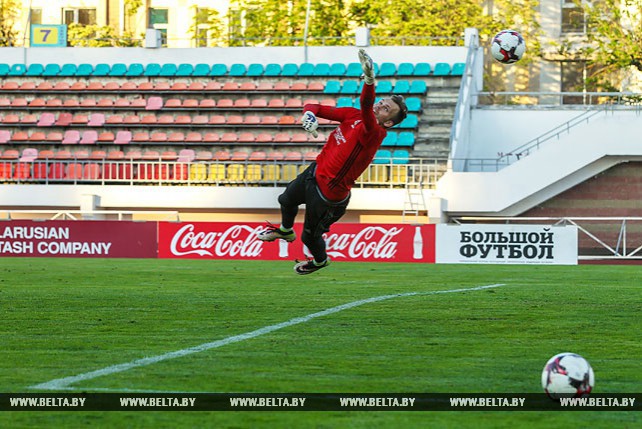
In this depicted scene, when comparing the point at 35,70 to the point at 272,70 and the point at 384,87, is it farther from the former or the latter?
the point at 384,87

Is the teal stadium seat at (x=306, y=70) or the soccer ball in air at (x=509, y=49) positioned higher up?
the teal stadium seat at (x=306, y=70)

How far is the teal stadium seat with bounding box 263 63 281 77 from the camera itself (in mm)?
39938

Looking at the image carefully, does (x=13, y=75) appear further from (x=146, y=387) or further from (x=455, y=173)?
(x=146, y=387)

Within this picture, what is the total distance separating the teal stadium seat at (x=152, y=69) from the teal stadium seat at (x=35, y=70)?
369 cm

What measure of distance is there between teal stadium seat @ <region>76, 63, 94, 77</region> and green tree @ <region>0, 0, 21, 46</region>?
1025 cm

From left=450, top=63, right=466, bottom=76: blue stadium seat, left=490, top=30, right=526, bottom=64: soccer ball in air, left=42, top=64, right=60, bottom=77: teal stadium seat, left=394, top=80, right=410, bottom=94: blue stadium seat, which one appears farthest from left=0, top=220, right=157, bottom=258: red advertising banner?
left=490, top=30, right=526, bottom=64: soccer ball in air

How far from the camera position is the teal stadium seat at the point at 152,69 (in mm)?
40562

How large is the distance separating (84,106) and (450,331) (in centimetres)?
3048

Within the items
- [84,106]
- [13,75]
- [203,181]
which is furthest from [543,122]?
[13,75]

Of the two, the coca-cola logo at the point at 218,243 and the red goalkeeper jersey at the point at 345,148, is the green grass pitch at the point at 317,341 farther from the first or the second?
the coca-cola logo at the point at 218,243

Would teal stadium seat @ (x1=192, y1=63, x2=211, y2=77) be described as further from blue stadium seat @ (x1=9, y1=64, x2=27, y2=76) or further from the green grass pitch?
the green grass pitch

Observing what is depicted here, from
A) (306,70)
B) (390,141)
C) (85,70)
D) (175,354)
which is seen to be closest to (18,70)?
(85,70)

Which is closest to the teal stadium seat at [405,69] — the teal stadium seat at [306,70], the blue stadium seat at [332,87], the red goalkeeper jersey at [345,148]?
the blue stadium seat at [332,87]

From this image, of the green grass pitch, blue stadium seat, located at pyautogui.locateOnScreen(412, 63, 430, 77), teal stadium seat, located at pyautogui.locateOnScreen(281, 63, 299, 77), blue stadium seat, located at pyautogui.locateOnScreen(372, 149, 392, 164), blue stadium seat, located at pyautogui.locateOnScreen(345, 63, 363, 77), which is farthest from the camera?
teal stadium seat, located at pyautogui.locateOnScreen(281, 63, 299, 77)
